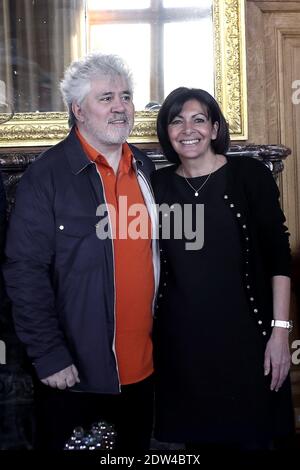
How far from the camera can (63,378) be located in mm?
1716

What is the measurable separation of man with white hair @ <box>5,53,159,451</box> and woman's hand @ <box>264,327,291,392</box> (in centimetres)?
34

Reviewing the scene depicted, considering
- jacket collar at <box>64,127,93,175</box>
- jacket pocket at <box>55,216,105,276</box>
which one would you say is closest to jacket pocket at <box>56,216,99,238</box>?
jacket pocket at <box>55,216,105,276</box>

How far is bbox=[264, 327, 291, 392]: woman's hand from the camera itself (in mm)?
1739

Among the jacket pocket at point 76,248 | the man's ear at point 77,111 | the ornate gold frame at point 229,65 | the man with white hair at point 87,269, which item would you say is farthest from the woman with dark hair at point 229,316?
the ornate gold frame at point 229,65

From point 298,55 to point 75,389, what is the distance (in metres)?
1.72

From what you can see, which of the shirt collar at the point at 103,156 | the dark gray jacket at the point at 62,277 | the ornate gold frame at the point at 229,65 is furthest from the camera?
the ornate gold frame at the point at 229,65

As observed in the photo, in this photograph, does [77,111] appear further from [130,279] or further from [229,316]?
[229,316]

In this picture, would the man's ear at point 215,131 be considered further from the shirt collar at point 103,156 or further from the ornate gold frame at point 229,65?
the ornate gold frame at point 229,65

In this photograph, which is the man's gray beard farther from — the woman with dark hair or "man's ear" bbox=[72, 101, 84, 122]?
the woman with dark hair

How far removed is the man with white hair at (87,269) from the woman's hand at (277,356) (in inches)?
13.5

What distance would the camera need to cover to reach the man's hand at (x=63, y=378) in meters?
1.71

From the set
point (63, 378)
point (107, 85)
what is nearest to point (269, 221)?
point (107, 85)

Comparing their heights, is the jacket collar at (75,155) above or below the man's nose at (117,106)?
below

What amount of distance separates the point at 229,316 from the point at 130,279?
0.29m
